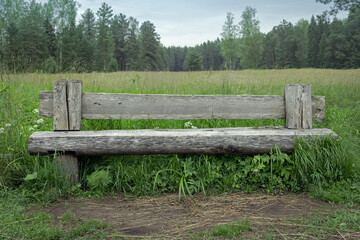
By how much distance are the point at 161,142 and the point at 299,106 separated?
6.22 ft

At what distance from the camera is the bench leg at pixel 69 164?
3326mm

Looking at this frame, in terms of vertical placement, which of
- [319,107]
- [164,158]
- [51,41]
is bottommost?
[164,158]

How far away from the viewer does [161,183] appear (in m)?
3.44

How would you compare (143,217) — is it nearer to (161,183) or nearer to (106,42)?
(161,183)

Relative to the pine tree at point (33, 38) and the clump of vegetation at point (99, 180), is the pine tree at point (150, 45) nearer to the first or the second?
the pine tree at point (33, 38)

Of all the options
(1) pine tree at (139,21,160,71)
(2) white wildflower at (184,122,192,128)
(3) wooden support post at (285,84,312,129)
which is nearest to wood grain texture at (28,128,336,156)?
(3) wooden support post at (285,84,312,129)

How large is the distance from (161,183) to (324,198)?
72.3 inches

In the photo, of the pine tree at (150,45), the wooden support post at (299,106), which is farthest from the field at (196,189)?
the pine tree at (150,45)

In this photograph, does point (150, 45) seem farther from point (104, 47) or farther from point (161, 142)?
point (161, 142)

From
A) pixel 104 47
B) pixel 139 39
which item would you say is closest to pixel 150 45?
pixel 139 39

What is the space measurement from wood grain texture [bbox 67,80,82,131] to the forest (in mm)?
27039

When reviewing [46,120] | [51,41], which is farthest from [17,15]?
[46,120]

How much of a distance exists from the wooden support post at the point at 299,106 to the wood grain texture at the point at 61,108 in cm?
283

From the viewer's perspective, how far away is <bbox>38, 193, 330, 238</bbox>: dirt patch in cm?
267
